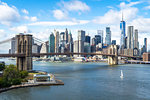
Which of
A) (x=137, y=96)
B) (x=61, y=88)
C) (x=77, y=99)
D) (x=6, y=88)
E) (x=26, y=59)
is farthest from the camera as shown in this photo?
(x=26, y=59)

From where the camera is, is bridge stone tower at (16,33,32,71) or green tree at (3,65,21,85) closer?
green tree at (3,65,21,85)

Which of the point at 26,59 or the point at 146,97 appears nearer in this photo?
the point at 146,97

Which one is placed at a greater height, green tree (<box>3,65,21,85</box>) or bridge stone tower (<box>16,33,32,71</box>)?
bridge stone tower (<box>16,33,32,71</box>)

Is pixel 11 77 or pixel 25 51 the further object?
pixel 25 51

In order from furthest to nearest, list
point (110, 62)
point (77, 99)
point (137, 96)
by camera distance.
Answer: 1. point (110, 62)
2. point (137, 96)
3. point (77, 99)

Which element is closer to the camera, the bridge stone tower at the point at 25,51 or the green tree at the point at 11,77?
the green tree at the point at 11,77

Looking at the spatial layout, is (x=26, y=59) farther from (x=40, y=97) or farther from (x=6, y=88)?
(x=40, y=97)

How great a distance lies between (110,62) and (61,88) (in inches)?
3282

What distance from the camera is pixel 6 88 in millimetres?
29781

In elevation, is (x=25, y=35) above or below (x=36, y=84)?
above

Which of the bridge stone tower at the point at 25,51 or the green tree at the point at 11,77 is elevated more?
the bridge stone tower at the point at 25,51

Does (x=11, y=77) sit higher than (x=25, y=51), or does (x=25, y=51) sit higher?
(x=25, y=51)

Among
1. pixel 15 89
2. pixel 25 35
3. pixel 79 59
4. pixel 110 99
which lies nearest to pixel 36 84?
pixel 15 89

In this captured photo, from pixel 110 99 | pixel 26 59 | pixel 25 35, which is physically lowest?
pixel 110 99
